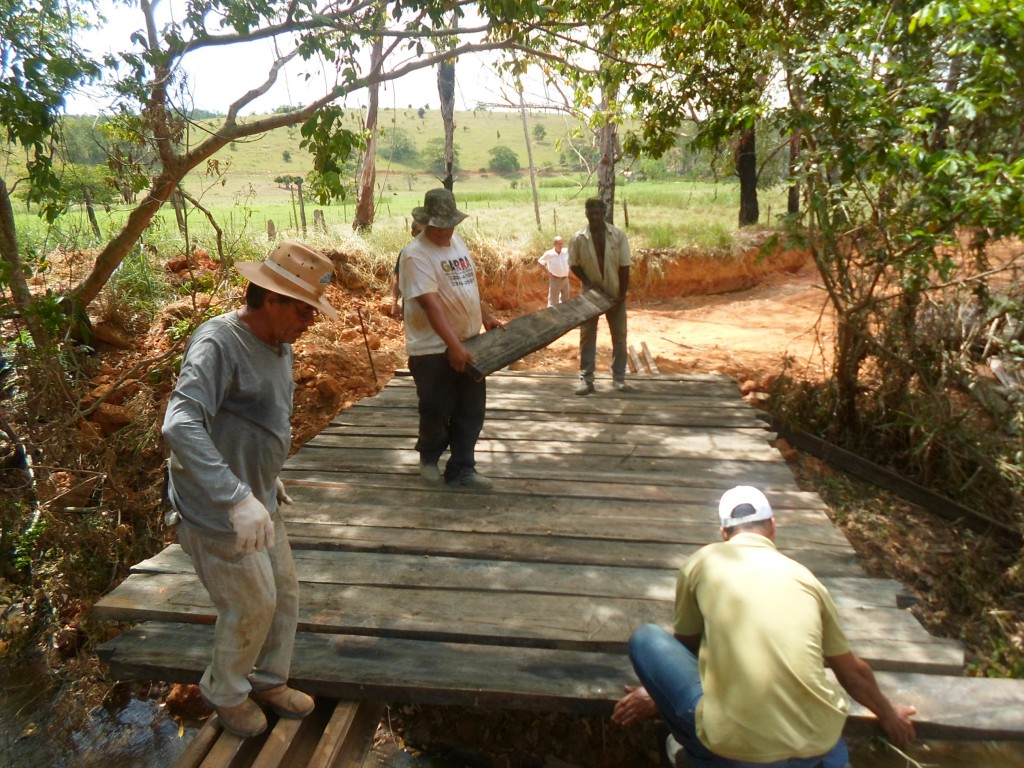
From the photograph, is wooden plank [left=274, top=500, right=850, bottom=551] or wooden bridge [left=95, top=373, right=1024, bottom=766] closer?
wooden bridge [left=95, top=373, right=1024, bottom=766]

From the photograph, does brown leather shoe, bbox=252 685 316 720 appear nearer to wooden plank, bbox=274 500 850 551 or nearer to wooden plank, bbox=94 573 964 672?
wooden plank, bbox=94 573 964 672

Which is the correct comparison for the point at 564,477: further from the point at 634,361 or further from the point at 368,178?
the point at 368,178

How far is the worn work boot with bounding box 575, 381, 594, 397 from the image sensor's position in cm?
598

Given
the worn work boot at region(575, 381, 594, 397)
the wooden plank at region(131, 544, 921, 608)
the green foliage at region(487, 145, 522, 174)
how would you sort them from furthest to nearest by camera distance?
the green foliage at region(487, 145, 522, 174) < the worn work boot at region(575, 381, 594, 397) < the wooden plank at region(131, 544, 921, 608)

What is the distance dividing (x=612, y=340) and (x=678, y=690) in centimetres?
403

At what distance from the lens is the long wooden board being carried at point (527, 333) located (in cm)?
395

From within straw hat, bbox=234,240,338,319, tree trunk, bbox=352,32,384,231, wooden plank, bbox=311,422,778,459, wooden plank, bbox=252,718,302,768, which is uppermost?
tree trunk, bbox=352,32,384,231

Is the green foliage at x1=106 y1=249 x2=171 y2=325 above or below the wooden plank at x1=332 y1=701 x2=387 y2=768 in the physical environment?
above

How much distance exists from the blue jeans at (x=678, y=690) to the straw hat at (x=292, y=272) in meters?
1.59

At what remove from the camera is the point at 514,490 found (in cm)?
408

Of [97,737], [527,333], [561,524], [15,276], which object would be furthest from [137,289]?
[561,524]

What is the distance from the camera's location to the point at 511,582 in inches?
122

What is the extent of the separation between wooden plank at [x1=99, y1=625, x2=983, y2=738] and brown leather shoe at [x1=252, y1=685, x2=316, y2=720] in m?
0.11

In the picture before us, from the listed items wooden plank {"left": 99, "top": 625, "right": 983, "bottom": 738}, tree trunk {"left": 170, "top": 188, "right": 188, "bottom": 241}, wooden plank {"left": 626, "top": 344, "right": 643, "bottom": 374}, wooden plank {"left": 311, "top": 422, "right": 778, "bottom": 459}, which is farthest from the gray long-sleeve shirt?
wooden plank {"left": 626, "top": 344, "right": 643, "bottom": 374}
